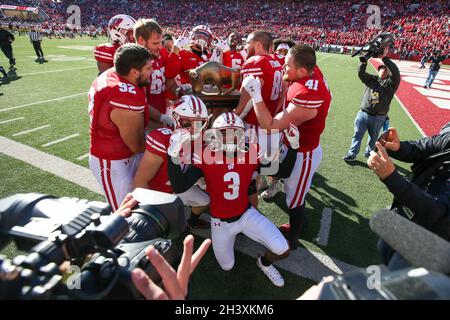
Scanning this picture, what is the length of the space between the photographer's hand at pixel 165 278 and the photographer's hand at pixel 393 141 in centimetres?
187

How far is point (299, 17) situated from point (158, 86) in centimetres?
4407

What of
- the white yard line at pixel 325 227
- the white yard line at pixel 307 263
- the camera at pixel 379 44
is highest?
the camera at pixel 379 44

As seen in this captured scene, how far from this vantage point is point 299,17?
40750 millimetres

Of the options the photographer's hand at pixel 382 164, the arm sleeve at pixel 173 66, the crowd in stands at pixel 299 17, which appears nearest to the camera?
the photographer's hand at pixel 382 164

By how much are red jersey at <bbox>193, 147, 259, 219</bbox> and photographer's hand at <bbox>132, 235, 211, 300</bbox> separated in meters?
1.26

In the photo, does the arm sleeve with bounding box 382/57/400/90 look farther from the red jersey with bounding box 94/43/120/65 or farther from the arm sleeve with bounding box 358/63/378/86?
the red jersey with bounding box 94/43/120/65

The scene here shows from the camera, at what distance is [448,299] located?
71cm

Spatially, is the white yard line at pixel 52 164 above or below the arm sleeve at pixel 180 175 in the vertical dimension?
below

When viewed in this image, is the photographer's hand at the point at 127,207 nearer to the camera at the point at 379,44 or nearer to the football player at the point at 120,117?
the football player at the point at 120,117

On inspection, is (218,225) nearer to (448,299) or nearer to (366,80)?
(448,299)

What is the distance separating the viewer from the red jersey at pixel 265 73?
9.91 feet

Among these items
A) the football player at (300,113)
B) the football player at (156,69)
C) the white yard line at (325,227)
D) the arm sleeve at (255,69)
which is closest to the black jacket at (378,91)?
the white yard line at (325,227)
